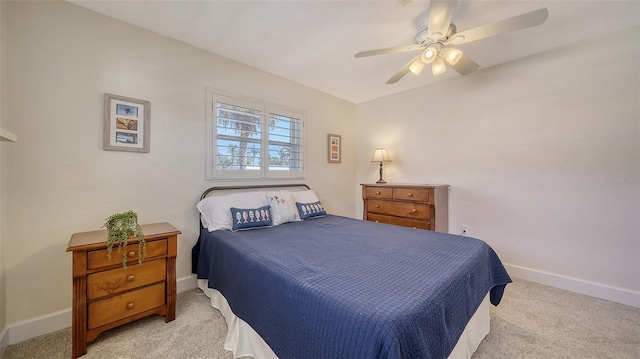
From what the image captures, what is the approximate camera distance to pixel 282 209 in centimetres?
265

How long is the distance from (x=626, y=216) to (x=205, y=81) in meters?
4.47

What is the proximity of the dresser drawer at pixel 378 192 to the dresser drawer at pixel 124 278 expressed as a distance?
2.71 m

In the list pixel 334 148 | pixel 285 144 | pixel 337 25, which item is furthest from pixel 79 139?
pixel 334 148

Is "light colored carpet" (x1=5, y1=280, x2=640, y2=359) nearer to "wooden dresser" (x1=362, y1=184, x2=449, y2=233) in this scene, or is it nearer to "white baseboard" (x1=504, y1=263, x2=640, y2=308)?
"white baseboard" (x1=504, y1=263, x2=640, y2=308)

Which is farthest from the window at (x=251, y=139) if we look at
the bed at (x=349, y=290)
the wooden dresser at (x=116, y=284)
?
the wooden dresser at (x=116, y=284)

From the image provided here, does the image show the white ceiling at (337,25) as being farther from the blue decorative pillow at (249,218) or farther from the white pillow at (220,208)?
the blue decorative pillow at (249,218)

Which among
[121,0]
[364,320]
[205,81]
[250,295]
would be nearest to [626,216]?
[364,320]

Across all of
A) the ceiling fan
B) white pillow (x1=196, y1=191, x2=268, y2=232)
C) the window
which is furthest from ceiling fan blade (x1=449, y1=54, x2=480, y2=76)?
white pillow (x1=196, y1=191, x2=268, y2=232)

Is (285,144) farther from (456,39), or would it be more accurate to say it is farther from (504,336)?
(504,336)

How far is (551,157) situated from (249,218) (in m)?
3.36

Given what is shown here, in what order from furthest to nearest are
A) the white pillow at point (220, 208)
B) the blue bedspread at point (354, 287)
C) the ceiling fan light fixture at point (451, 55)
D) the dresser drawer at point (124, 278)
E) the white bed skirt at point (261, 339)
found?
the white pillow at point (220, 208) → the ceiling fan light fixture at point (451, 55) → the dresser drawer at point (124, 278) → the white bed skirt at point (261, 339) → the blue bedspread at point (354, 287)

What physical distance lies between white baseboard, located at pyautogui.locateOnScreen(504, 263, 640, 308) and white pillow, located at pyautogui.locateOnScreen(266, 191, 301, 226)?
271 cm

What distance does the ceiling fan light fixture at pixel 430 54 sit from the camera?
1.88m

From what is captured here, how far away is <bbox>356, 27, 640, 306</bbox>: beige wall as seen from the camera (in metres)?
2.23
